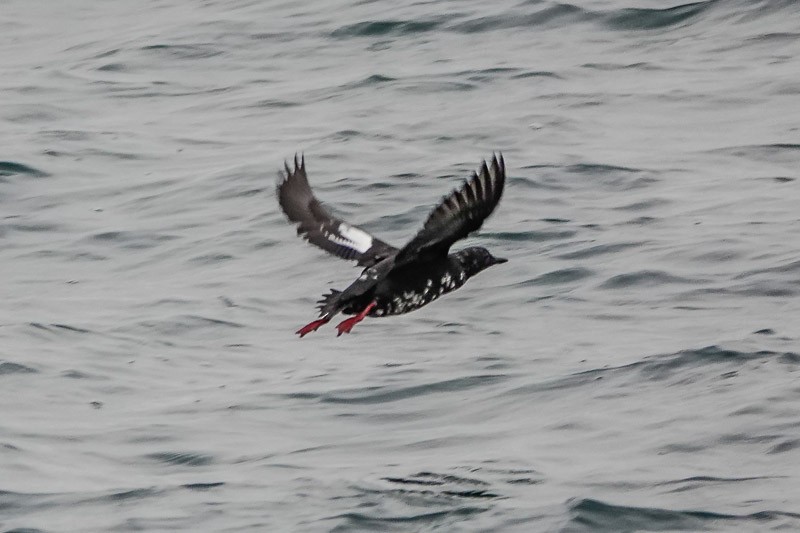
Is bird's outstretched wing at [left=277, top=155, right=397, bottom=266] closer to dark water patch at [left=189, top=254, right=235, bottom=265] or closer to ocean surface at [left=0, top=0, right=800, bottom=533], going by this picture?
ocean surface at [left=0, top=0, right=800, bottom=533]

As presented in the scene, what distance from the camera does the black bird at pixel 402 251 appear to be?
314 inches

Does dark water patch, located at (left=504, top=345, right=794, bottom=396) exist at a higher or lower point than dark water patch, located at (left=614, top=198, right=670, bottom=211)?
lower

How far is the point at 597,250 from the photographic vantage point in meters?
12.7

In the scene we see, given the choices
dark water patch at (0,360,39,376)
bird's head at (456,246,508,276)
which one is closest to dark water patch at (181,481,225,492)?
bird's head at (456,246,508,276)

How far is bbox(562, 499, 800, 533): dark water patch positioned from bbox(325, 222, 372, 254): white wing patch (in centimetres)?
228

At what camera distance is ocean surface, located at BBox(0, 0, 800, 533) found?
8992 millimetres

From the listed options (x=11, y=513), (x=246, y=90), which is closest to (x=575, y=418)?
(x=11, y=513)

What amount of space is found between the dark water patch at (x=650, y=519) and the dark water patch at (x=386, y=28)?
11122 millimetres

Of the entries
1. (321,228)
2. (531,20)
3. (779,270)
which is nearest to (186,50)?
(531,20)

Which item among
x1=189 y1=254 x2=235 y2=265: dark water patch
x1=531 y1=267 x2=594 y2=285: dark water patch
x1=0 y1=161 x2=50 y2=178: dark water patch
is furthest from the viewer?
x1=0 y1=161 x2=50 y2=178: dark water patch

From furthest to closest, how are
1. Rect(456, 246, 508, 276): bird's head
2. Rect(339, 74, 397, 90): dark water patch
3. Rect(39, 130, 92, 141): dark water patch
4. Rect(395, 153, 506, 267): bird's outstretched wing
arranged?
Rect(339, 74, 397, 90): dark water patch
Rect(39, 130, 92, 141): dark water patch
Rect(456, 246, 508, 276): bird's head
Rect(395, 153, 506, 267): bird's outstretched wing

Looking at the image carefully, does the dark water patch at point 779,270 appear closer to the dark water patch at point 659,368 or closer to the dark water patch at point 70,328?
the dark water patch at point 659,368

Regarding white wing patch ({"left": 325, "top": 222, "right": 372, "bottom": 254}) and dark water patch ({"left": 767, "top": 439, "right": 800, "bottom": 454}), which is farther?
white wing patch ({"left": 325, "top": 222, "right": 372, "bottom": 254})

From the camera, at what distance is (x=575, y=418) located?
992 cm
